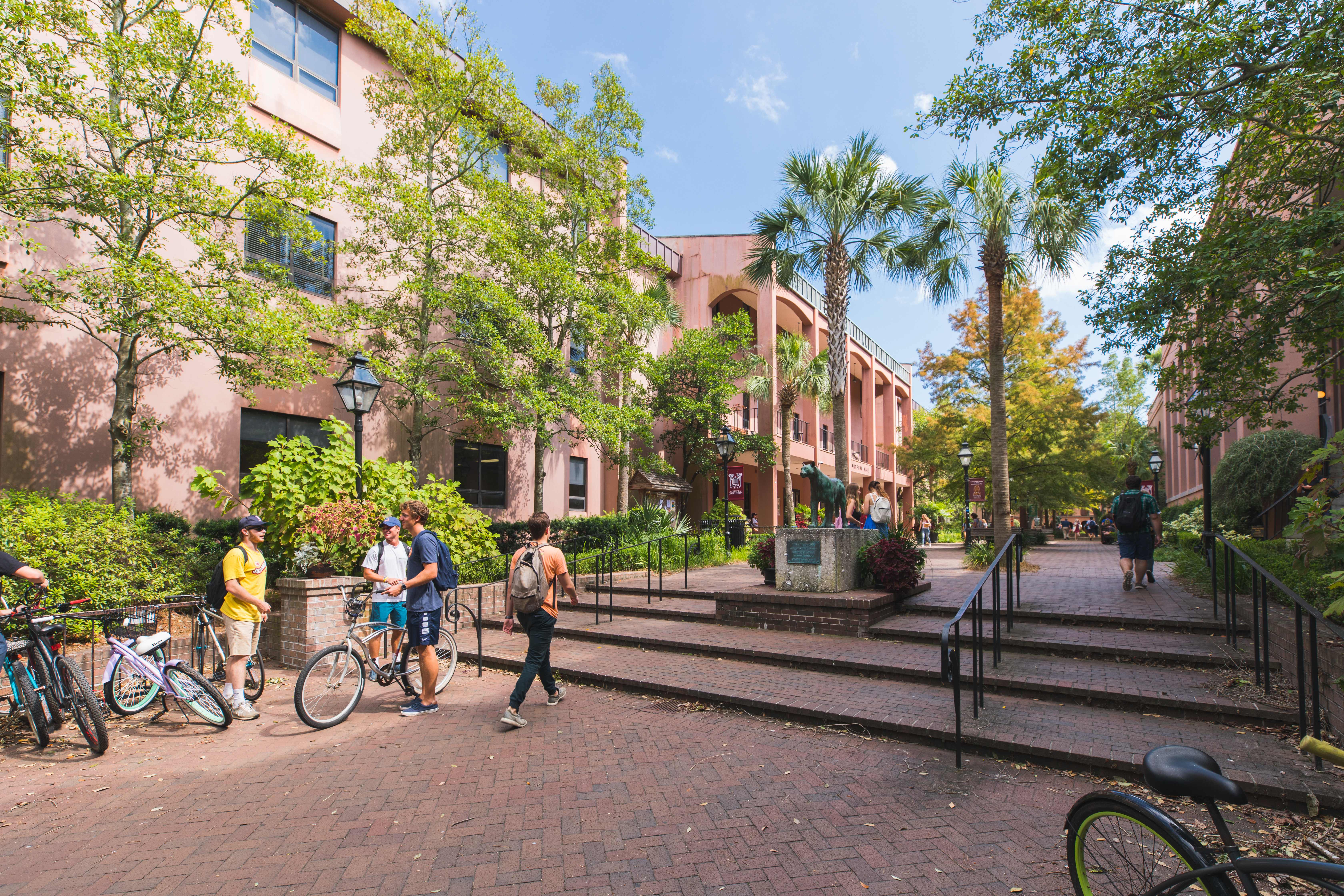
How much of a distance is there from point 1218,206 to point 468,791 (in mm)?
10552

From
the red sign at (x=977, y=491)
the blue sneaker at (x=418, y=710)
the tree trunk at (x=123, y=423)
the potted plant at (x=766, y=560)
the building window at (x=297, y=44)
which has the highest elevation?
the building window at (x=297, y=44)

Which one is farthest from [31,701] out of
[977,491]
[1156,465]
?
[1156,465]

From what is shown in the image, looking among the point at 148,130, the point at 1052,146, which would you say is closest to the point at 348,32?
the point at 148,130

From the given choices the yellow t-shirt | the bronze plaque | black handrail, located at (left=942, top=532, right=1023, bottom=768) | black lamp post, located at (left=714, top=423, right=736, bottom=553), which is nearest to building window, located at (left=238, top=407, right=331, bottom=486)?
the yellow t-shirt

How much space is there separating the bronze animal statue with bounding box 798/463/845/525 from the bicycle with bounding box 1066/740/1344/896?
674cm

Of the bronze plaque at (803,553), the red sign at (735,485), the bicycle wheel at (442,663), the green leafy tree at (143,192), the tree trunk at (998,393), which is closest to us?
the bicycle wheel at (442,663)

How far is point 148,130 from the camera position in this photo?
10.0 meters

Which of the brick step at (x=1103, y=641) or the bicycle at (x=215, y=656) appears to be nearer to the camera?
the brick step at (x=1103, y=641)

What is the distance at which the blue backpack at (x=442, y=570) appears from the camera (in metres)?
6.21

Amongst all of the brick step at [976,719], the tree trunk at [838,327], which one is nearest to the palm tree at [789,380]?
the tree trunk at [838,327]

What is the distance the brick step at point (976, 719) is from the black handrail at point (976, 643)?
0.55 ft

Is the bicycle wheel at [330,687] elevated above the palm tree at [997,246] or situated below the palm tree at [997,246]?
below

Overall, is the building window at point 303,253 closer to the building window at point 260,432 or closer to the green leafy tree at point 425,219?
the green leafy tree at point 425,219

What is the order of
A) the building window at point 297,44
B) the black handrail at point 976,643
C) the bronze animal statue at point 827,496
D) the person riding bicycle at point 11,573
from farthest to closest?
the building window at point 297,44 → the bronze animal statue at point 827,496 → the person riding bicycle at point 11,573 → the black handrail at point 976,643
